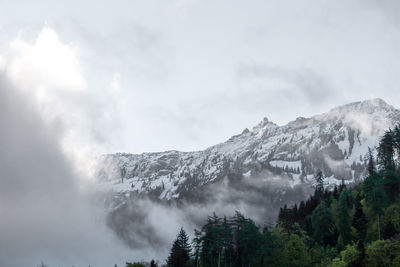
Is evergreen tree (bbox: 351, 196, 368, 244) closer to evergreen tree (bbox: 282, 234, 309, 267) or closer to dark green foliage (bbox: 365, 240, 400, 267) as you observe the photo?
evergreen tree (bbox: 282, 234, 309, 267)

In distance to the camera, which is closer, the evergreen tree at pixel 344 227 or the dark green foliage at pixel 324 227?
the evergreen tree at pixel 344 227

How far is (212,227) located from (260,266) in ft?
47.9

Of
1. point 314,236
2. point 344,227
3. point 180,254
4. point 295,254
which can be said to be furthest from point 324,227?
point 180,254

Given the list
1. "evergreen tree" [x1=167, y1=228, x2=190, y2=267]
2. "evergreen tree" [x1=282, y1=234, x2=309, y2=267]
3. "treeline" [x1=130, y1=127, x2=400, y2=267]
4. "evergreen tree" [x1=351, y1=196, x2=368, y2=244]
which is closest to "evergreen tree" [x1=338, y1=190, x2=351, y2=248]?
"treeline" [x1=130, y1=127, x2=400, y2=267]

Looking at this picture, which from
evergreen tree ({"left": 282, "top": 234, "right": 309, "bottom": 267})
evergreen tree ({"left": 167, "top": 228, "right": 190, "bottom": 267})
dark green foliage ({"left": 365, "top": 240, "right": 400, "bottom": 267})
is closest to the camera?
dark green foliage ({"left": 365, "top": 240, "right": 400, "bottom": 267})

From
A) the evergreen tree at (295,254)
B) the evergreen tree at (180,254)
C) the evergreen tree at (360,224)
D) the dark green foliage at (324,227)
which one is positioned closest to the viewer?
the evergreen tree at (295,254)

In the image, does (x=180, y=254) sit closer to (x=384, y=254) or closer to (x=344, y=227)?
(x=344, y=227)

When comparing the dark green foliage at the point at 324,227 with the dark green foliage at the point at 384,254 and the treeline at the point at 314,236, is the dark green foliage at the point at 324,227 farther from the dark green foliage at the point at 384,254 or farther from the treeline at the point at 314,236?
the dark green foliage at the point at 384,254

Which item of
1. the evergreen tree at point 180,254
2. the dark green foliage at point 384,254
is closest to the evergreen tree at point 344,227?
the dark green foliage at point 384,254

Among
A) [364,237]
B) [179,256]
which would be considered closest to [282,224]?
[364,237]

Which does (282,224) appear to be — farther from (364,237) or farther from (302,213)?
(302,213)

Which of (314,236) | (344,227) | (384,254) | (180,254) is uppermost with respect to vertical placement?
(344,227)

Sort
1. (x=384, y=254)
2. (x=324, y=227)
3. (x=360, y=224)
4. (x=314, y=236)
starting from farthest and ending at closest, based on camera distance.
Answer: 1. (x=314, y=236)
2. (x=324, y=227)
3. (x=360, y=224)
4. (x=384, y=254)

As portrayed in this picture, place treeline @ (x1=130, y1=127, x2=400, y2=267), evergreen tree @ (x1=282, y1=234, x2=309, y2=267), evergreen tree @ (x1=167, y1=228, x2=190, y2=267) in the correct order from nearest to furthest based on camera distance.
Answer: evergreen tree @ (x1=282, y1=234, x2=309, y2=267) < treeline @ (x1=130, y1=127, x2=400, y2=267) < evergreen tree @ (x1=167, y1=228, x2=190, y2=267)
